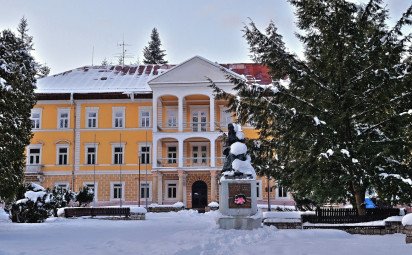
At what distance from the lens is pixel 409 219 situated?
1027cm

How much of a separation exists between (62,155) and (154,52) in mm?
27076

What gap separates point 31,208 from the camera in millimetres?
19406

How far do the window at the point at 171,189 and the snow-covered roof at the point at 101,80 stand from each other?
25.3 ft

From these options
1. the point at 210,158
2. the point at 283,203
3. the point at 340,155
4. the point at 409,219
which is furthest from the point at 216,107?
the point at 409,219

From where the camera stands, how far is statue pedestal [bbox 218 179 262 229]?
1526 centimetres

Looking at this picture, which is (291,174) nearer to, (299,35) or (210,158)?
(299,35)

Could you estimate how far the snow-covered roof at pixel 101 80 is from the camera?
4278 centimetres

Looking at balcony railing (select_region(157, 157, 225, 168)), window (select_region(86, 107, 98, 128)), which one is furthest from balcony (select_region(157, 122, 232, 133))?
window (select_region(86, 107, 98, 128))

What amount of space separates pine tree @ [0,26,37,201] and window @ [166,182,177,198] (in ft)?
50.8

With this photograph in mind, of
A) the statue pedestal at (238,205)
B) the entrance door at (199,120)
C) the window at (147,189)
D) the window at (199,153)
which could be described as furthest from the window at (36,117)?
the statue pedestal at (238,205)

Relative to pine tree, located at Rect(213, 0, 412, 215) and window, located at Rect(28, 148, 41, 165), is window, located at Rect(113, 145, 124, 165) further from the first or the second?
pine tree, located at Rect(213, 0, 412, 215)

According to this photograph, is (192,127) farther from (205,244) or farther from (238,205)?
(205,244)

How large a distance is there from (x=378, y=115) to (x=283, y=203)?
81.5 ft

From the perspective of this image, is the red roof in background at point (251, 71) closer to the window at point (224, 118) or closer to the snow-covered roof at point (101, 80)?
the window at point (224, 118)
